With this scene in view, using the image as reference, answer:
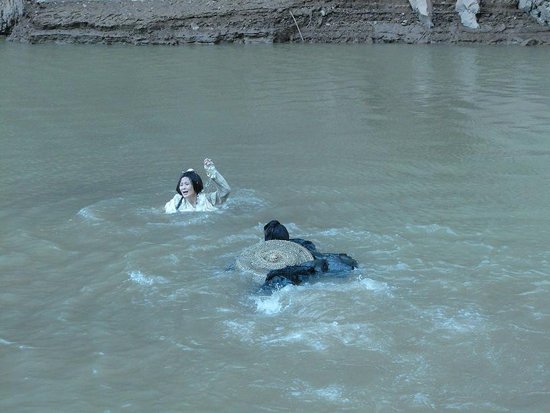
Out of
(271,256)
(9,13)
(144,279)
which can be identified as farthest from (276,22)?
(144,279)

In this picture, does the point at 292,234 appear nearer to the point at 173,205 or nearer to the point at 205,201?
the point at 205,201

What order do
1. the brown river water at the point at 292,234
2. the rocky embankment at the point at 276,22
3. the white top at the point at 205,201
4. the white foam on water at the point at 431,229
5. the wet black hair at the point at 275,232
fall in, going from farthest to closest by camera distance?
the rocky embankment at the point at 276,22 → the white top at the point at 205,201 → the white foam on water at the point at 431,229 → the wet black hair at the point at 275,232 → the brown river water at the point at 292,234

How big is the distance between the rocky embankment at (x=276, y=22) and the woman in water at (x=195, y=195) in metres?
15.5

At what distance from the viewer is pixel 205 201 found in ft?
30.3

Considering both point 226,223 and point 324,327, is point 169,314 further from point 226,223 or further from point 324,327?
point 226,223

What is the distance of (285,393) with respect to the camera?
17.7 ft

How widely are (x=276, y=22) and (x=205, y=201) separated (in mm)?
16367

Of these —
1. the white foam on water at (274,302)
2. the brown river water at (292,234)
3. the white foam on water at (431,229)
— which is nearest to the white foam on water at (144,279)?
the brown river water at (292,234)

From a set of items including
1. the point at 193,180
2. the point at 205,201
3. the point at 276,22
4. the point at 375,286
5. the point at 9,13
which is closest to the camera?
the point at 375,286

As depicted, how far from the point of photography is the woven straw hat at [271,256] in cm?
721

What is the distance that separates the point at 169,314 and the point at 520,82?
13.1 metres

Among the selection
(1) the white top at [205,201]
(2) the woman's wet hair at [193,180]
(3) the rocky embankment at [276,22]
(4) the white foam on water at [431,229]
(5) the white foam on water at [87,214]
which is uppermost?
(3) the rocky embankment at [276,22]

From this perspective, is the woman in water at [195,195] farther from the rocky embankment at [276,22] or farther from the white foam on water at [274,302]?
the rocky embankment at [276,22]

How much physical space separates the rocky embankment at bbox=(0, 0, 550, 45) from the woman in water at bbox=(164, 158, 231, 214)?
Answer: 15521mm
